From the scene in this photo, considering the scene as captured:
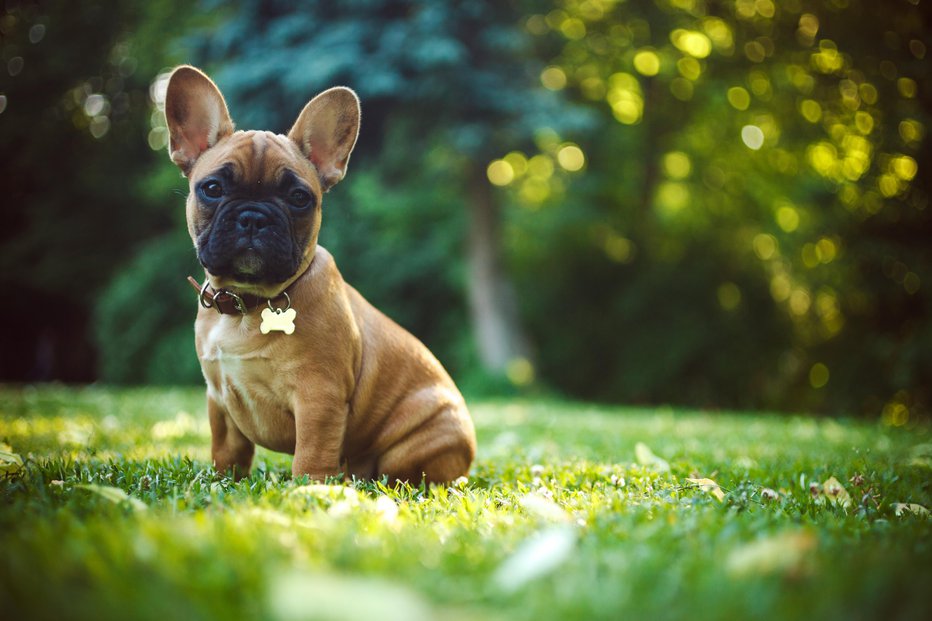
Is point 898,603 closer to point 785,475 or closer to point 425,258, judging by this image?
point 785,475

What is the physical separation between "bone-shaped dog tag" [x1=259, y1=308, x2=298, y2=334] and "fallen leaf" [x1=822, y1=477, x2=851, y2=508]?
8.04 feet

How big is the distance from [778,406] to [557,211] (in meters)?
6.54

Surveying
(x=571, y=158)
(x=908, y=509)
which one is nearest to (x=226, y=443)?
(x=908, y=509)

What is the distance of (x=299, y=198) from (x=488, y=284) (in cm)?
1035

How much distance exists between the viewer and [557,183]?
55.5 feet

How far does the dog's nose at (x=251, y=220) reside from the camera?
113 inches

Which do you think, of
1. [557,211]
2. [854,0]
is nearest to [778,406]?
[557,211]

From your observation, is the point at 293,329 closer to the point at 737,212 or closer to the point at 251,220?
the point at 251,220

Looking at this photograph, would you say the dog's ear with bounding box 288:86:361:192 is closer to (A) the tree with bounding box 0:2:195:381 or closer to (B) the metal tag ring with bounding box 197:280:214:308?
(B) the metal tag ring with bounding box 197:280:214:308

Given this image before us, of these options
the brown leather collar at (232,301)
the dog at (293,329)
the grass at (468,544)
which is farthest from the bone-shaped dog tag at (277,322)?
the grass at (468,544)

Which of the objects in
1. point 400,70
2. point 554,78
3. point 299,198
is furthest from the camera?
point 554,78

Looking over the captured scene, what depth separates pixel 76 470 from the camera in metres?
3.01

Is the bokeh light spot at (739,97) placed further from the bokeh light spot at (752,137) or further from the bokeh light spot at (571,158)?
the bokeh light spot at (571,158)

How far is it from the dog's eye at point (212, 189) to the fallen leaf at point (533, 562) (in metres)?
2.06
